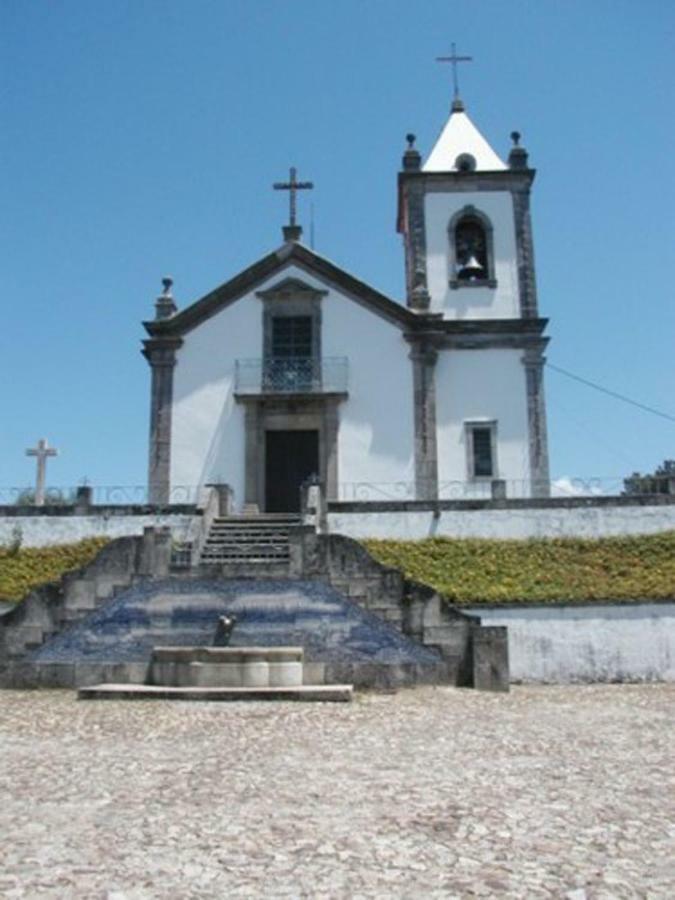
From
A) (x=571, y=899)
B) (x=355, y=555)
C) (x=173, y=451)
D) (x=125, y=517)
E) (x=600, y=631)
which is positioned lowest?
(x=571, y=899)

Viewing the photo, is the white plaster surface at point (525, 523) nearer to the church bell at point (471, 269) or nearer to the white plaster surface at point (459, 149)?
the church bell at point (471, 269)

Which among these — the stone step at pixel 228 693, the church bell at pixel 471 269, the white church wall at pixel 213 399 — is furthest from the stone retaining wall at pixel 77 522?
the church bell at pixel 471 269

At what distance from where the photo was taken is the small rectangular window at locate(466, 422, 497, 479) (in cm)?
1888

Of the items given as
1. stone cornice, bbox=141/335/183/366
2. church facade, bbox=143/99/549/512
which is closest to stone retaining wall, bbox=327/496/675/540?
church facade, bbox=143/99/549/512

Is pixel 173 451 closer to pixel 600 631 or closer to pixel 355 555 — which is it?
pixel 355 555

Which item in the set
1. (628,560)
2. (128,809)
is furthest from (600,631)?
(128,809)

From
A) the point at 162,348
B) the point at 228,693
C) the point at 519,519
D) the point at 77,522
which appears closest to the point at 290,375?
the point at 162,348

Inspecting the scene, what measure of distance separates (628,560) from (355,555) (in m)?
5.54

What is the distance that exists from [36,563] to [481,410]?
10.4 metres

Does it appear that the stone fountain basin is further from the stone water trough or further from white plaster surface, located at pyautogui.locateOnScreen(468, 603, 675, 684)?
white plaster surface, located at pyautogui.locateOnScreen(468, 603, 675, 684)

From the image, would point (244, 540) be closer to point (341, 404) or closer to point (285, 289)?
point (341, 404)

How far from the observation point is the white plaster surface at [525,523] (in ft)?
50.8

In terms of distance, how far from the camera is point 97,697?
10.1 meters

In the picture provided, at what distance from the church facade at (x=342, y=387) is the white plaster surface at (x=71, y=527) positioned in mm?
2831
